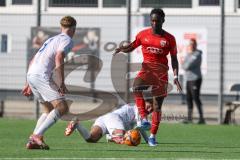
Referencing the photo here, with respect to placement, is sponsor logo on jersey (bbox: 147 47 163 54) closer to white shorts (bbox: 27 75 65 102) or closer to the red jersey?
the red jersey

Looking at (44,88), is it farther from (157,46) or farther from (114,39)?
(114,39)

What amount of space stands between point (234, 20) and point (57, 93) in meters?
11.6

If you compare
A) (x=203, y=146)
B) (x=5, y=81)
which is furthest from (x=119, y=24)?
(x=203, y=146)

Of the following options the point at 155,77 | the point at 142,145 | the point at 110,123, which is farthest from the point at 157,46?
the point at 142,145

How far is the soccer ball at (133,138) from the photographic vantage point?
47.0ft

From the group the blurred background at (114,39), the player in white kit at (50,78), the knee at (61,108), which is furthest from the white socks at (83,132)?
the blurred background at (114,39)

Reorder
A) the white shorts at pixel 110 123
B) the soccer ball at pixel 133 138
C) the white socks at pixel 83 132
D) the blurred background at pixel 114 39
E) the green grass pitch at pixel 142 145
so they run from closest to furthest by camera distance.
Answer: the green grass pitch at pixel 142 145, the soccer ball at pixel 133 138, the white socks at pixel 83 132, the white shorts at pixel 110 123, the blurred background at pixel 114 39

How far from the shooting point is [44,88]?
1327 cm

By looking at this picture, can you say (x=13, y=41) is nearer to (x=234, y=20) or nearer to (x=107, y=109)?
(x=107, y=109)

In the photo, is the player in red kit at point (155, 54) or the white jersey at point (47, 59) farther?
the player in red kit at point (155, 54)

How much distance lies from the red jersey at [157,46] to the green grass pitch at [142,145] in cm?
144

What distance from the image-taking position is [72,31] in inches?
527

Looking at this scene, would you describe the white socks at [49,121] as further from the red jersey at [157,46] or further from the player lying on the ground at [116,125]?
the red jersey at [157,46]

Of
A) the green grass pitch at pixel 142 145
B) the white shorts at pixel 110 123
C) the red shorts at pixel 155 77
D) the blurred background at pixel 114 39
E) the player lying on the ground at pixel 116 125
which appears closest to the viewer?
the green grass pitch at pixel 142 145
